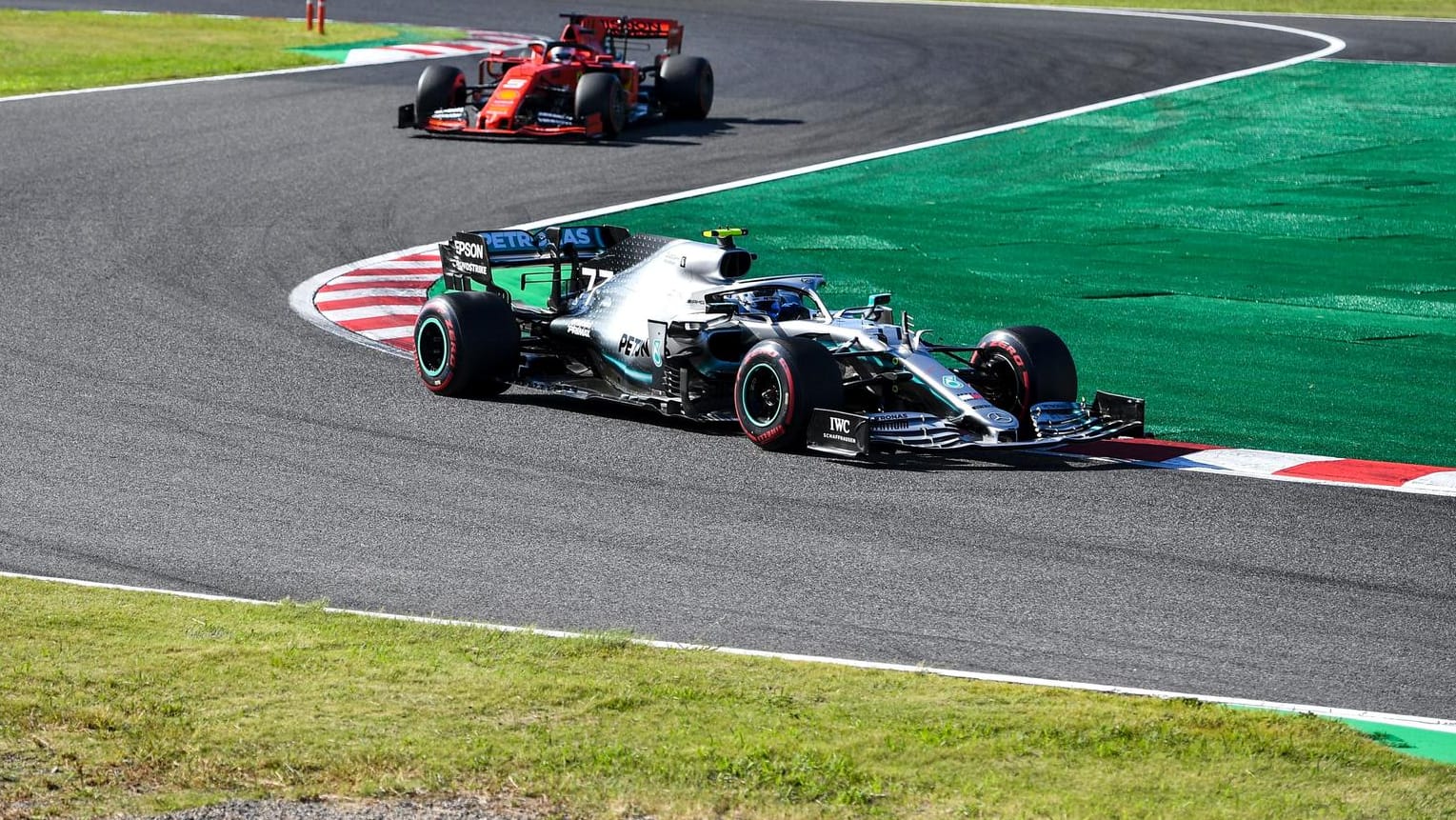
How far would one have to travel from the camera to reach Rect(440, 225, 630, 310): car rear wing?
47.9ft

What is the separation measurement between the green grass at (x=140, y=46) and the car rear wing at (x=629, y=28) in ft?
26.0

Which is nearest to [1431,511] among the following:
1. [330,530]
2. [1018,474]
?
[1018,474]

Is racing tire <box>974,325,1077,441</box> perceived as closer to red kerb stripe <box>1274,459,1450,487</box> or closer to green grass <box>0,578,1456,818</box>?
red kerb stripe <box>1274,459,1450,487</box>

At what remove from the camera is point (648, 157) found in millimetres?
25344

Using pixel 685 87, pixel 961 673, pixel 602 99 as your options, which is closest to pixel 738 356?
pixel 961 673

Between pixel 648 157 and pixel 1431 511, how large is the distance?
51.0 feet

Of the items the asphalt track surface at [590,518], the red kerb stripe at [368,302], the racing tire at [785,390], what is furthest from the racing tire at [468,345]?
the red kerb stripe at [368,302]

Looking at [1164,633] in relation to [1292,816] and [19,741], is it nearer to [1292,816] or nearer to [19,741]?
[1292,816]

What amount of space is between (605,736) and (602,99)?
20.0 meters

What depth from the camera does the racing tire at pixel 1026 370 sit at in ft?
42.0

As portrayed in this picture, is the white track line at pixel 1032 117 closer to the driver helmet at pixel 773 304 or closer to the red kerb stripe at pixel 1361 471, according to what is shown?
the driver helmet at pixel 773 304

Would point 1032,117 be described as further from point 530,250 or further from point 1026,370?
point 1026,370

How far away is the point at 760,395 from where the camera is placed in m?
12.6

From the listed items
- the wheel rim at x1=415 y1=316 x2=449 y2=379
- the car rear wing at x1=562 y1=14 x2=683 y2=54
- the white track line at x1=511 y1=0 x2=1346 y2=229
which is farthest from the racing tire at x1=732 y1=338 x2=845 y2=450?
the car rear wing at x1=562 y1=14 x2=683 y2=54
